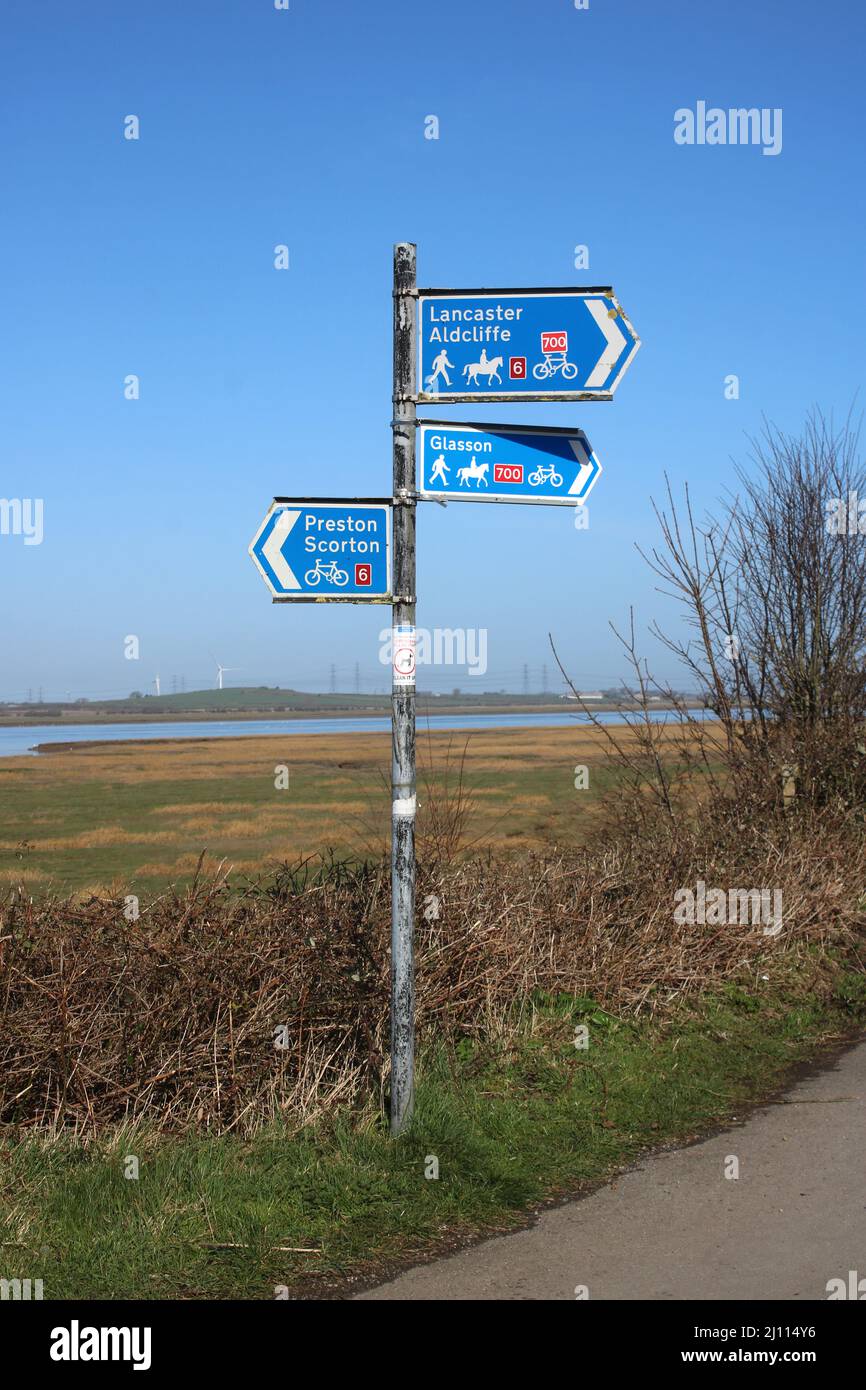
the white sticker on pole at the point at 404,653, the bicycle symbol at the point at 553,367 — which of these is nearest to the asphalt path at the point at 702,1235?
the white sticker on pole at the point at 404,653

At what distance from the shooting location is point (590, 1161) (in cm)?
579

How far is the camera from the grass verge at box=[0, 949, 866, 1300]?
4.54 metres

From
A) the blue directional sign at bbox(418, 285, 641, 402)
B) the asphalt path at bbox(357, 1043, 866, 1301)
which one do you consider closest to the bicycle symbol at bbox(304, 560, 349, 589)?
the blue directional sign at bbox(418, 285, 641, 402)

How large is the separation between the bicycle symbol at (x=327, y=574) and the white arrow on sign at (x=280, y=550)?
6cm

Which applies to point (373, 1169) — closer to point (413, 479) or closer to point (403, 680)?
point (403, 680)

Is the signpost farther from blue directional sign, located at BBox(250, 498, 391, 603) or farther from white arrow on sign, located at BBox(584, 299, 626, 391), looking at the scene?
white arrow on sign, located at BBox(584, 299, 626, 391)

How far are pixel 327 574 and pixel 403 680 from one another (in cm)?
61

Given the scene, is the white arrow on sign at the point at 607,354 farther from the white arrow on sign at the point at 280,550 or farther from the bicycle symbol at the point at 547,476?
the white arrow on sign at the point at 280,550

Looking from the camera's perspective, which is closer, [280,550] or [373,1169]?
[373,1169]

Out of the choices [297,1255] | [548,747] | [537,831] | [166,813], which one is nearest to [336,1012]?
[297,1255]

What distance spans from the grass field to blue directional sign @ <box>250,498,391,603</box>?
3.46 meters

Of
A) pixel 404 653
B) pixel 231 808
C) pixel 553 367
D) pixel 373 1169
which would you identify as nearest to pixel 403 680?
pixel 404 653

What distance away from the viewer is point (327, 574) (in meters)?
5.70
